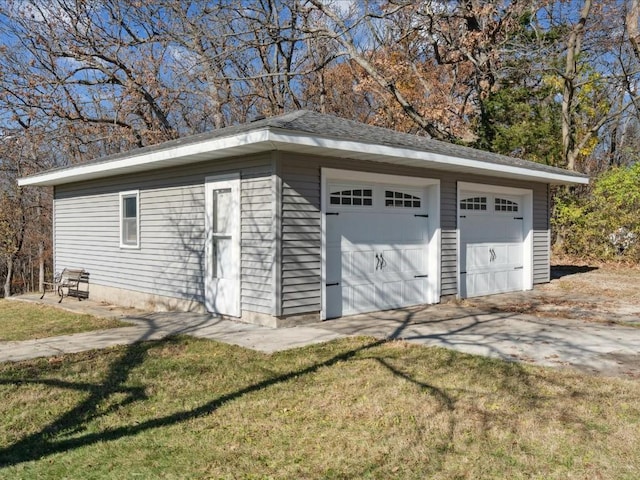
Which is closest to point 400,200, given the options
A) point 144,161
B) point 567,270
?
point 144,161

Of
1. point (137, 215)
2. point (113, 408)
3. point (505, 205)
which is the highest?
point (505, 205)

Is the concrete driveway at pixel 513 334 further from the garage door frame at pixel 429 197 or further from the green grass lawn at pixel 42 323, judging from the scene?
the green grass lawn at pixel 42 323

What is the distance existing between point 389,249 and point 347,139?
98.6 inches

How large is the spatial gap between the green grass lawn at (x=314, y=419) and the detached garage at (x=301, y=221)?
2328 millimetres

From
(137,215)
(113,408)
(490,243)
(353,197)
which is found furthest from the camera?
(490,243)

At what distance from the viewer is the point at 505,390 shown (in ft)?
15.2

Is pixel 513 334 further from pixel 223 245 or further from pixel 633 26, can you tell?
pixel 633 26

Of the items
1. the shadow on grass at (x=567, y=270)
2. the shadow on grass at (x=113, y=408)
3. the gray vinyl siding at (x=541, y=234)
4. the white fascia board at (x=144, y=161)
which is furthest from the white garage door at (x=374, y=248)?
the shadow on grass at (x=567, y=270)

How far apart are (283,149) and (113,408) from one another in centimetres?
420

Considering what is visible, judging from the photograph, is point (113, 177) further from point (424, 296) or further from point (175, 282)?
point (424, 296)

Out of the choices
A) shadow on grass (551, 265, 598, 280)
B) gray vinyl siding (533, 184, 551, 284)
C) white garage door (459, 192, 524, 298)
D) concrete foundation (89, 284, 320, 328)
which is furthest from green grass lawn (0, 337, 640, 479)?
shadow on grass (551, 265, 598, 280)

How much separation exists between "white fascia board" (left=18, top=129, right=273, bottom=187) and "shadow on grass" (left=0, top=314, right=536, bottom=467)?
2.93 metres

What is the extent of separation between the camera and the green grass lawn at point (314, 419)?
333 centimetres

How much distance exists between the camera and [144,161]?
8.95 m
